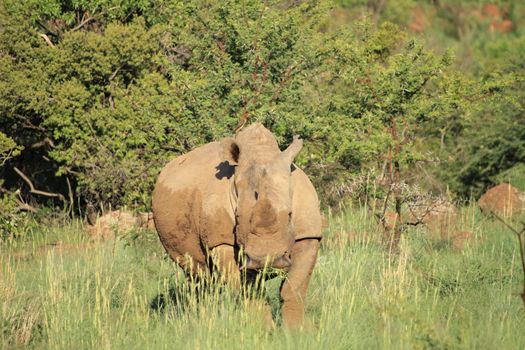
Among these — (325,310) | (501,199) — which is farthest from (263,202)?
(501,199)

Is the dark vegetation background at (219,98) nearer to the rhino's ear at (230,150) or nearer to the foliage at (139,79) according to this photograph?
the foliage at (139,79)

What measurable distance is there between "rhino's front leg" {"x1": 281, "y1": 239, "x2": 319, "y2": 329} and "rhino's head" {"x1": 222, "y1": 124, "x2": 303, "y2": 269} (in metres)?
A: 0.37

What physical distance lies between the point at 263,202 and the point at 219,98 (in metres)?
5.49

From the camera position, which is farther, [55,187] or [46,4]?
[55,187]

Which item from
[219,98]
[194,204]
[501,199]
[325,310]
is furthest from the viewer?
[501,199]

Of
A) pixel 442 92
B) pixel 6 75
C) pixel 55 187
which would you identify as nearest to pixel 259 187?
pixel 442 92

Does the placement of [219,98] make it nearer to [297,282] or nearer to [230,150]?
[230,150]

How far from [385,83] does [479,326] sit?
4954 millimetres

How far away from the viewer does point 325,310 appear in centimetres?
682

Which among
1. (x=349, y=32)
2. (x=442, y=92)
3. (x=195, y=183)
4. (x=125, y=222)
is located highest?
(x=349, y=32)

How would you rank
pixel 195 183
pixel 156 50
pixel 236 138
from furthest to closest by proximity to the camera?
pixel 156 50, pixel 195 183, pixel 236 138

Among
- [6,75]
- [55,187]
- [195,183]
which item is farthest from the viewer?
[55,187]

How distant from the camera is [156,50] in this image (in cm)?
1555

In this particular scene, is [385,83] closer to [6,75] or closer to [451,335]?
[451,335]
